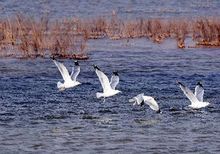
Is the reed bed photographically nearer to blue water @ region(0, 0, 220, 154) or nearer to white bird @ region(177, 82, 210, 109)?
blue water @ region(0, 0, 220, 154)

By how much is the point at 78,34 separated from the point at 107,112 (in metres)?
13.9

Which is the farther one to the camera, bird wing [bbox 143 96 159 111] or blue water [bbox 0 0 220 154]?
bird wing [bbox 143 96 159 111]

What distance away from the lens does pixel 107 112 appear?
1884cm

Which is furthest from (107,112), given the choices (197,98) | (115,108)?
(197,98)

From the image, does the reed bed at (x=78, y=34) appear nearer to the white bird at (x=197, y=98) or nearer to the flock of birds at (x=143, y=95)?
the flock of birds at (x=143, y=95)

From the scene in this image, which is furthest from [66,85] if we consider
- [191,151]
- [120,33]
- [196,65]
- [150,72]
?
A: [120,33]

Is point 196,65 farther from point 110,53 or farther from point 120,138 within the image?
point 120,138

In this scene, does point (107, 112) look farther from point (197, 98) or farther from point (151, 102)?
point (197, 98)

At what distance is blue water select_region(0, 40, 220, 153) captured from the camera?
52.1ft

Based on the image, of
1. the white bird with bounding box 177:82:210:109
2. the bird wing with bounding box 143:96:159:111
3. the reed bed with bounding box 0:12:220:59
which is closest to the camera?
the bird wing with bounding box 143:96:159:111

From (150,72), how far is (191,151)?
955cm

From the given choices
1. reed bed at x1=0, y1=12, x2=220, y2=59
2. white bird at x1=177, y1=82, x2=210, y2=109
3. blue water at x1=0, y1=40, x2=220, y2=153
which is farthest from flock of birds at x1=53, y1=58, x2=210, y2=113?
reed bed at x1=0, y1=12, x2=220, y2=59

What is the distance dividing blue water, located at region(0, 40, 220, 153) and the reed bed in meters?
0.83

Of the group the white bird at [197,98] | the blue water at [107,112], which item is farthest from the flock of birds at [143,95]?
the blue water at [107,112]
